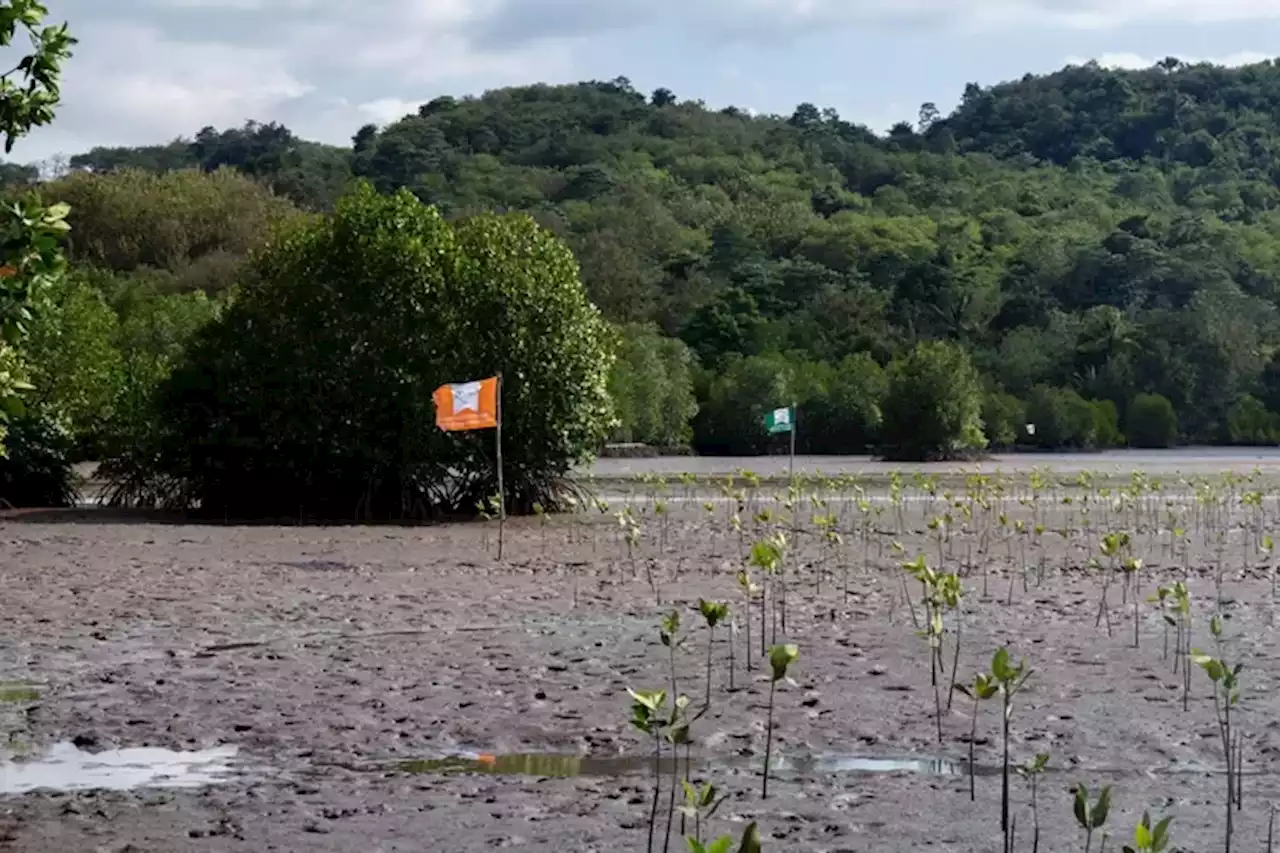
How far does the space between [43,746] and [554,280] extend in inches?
803

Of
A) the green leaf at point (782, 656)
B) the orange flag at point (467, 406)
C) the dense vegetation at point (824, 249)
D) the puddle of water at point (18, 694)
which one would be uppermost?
the dense vegetation at point (824, 249)

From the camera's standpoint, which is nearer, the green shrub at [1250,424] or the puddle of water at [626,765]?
the puddle of water at [626,765]

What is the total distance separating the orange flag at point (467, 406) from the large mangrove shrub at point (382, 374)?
17.2 feet

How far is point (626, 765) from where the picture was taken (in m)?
9.72

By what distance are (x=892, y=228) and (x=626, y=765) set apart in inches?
3906

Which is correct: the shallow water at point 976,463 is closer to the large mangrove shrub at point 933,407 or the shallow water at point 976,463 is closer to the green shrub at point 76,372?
the large mangrove shrub at point 933,407

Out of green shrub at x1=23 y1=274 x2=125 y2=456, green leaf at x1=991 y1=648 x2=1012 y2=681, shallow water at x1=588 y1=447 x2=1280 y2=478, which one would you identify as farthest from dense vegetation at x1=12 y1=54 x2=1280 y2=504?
green leaf at x1=991 y1=648 x2=1012 y2=681

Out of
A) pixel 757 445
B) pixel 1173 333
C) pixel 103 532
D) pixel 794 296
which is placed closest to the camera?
pixel 103 532

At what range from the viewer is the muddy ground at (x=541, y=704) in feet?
27.5

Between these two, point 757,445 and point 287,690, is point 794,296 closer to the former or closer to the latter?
point 757,445

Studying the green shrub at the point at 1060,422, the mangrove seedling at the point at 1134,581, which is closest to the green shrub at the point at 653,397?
the green shrub at the point at 1060,422

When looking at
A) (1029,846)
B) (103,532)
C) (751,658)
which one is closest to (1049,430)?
(103,532)

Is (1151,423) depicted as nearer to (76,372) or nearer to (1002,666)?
(76,372)

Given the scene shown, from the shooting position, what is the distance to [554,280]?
30094mm
